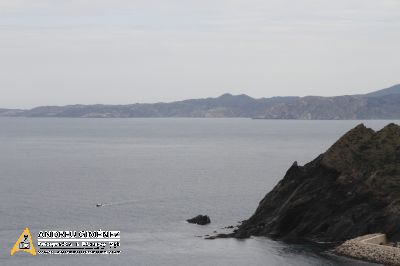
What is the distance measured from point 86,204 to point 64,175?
185ft

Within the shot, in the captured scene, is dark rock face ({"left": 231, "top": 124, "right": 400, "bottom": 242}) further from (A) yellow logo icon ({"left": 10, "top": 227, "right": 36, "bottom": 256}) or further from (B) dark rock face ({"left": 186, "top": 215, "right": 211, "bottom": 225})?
(A) yellow logo icon ({"left": 10, "top": 227, "right": 36, "bottom": 256})

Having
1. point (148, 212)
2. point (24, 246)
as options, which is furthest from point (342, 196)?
point (24, 246)

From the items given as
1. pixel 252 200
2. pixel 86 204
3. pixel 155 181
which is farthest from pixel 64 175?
pixel 252 200

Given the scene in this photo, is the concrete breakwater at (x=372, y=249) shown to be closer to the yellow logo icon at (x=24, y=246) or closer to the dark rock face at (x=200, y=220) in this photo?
the dark rock face at (x=200, y=220)

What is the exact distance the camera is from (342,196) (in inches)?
3750

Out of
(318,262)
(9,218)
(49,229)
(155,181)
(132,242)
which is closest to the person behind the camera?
(318,262)

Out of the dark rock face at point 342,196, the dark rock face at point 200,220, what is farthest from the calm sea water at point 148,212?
the dark rock face at point 342,196

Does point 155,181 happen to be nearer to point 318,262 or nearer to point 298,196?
point 298,196

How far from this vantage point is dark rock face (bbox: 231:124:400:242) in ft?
297

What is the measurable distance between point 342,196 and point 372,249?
16.0m

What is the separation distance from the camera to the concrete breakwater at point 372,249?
3061 inches

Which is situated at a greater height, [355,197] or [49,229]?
[355,197]

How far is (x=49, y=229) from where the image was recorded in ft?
349

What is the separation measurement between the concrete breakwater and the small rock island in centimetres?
295
